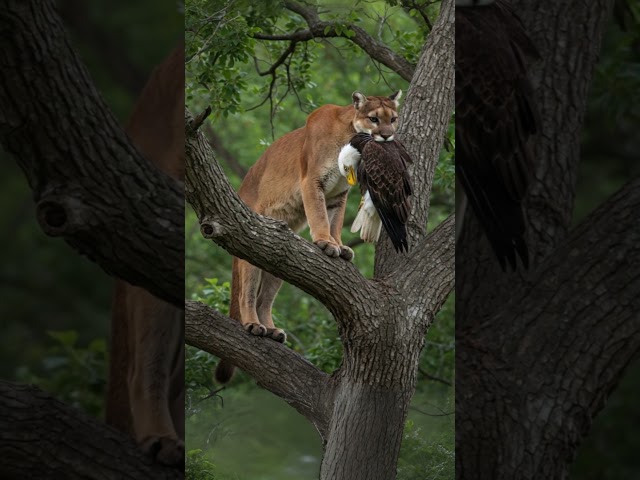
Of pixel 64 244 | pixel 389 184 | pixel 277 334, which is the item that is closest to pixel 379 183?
pixel 389 184

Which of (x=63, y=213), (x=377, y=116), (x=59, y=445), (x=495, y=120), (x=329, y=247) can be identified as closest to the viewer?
(x=63, y=213)

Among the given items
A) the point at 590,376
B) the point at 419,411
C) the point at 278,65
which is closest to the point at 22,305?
the point at 278,65

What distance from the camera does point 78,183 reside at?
207 centimetres

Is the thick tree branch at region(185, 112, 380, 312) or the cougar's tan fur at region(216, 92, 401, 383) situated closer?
the thick tree branch at region(185, 112, 380, 312)

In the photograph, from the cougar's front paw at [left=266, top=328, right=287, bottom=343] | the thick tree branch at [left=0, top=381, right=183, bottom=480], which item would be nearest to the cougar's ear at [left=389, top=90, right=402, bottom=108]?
the cougar's front paw at [left=266, top=328, right=287, bottom=343]

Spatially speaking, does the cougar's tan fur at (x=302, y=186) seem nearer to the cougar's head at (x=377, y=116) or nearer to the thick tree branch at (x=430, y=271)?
the cougar's head at (x=377, y=116)

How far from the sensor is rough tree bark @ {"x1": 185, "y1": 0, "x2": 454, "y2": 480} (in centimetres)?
239

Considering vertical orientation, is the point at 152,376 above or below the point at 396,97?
below

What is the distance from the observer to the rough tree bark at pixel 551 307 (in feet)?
8.21

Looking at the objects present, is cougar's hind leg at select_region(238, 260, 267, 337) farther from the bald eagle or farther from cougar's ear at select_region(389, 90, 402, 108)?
cougar's ear at select_region(389, 90, 402, 108)

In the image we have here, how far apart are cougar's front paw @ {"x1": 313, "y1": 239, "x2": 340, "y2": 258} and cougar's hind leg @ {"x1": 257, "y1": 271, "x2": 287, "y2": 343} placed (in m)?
0.18

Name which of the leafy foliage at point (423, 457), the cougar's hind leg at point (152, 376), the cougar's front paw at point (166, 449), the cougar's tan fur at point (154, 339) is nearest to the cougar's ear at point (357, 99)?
the cougar's tan fur at point (154, 339)

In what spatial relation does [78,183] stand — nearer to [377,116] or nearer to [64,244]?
[64,244]

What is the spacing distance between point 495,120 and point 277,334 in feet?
3.03
